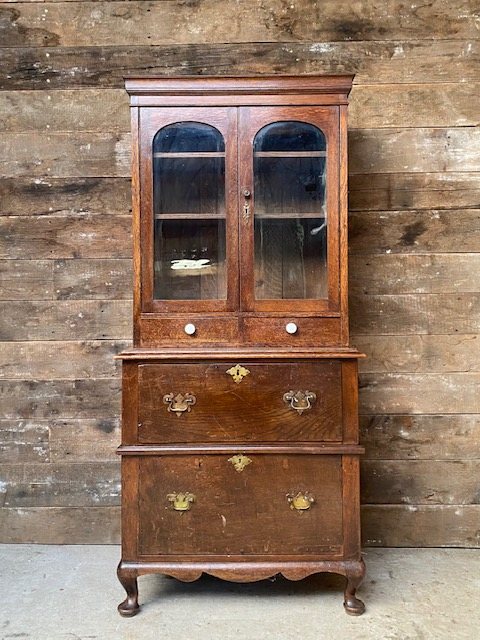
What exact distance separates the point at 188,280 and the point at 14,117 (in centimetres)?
117

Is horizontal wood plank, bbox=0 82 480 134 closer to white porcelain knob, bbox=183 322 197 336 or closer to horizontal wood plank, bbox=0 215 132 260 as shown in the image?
horizontal wood plank, bbox=0 215 132 260

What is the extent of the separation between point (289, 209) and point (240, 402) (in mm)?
664

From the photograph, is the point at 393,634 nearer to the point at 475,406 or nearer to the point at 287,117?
the point at 475,406

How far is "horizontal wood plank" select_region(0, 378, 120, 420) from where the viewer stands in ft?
7.79

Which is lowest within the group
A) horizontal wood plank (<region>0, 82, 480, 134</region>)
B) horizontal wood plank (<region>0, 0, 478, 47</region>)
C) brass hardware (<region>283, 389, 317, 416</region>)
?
brass hardware (<region>283, 389, 317, 416</region>)

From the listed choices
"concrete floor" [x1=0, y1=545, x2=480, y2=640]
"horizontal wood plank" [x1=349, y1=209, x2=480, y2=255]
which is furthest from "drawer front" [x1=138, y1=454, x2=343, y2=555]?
"horizontal wood plank" [x1=349, y1=209, x2=480, y2=255]

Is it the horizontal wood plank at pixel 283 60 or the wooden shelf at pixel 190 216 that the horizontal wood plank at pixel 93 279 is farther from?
the horizontal wood plank at pixel 283 60

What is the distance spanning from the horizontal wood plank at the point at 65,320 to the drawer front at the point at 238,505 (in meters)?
0.74

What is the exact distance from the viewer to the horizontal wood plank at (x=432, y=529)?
2.32 meters

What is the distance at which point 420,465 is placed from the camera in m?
2.33

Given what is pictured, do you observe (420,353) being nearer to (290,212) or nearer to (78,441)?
(290,212)

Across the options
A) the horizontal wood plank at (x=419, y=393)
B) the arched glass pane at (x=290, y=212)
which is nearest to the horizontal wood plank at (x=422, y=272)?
the horizontal wood plank at (x=419, y=393)

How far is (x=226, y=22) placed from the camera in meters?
2.34

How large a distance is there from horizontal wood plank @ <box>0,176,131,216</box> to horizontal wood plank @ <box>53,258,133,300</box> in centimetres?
21
